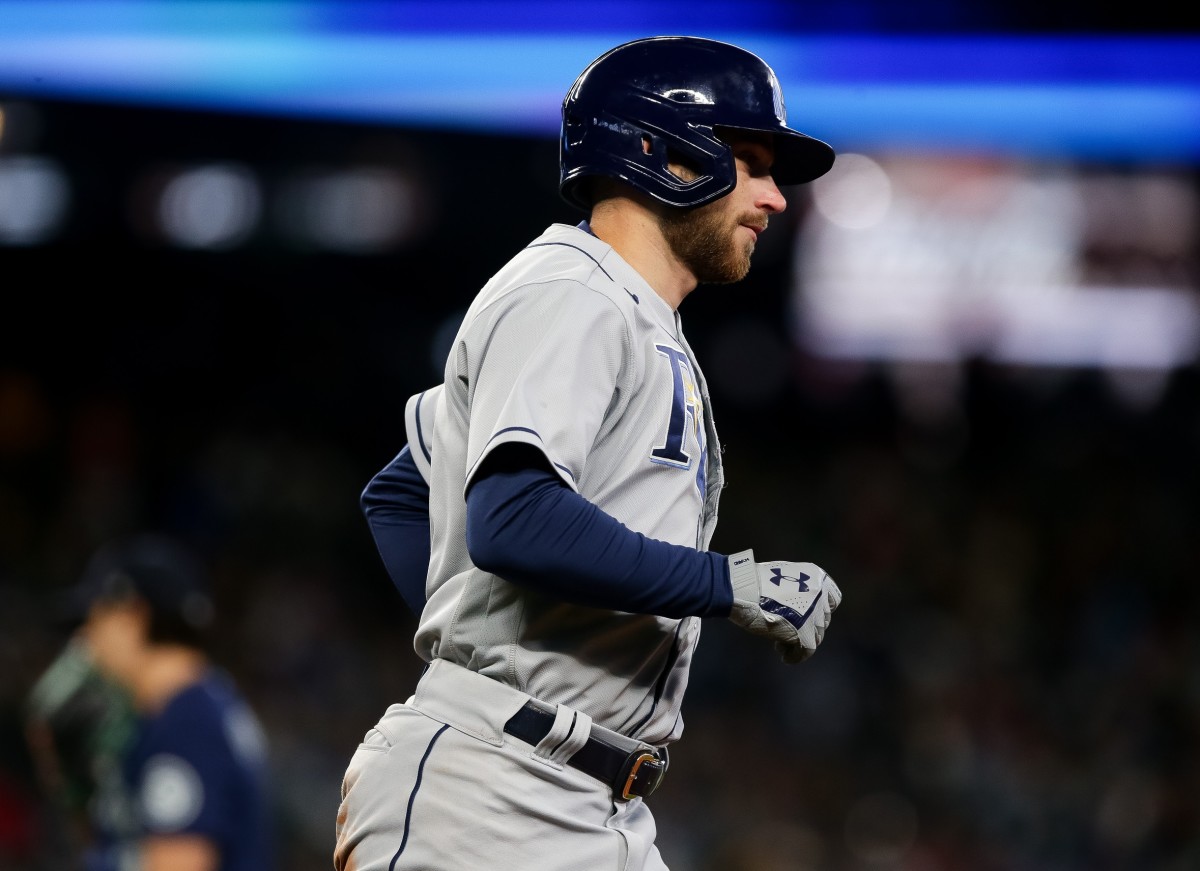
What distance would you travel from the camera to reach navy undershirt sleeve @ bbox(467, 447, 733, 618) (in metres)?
2.00

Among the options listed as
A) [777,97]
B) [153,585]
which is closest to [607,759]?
[777,97]

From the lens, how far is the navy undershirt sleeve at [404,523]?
8.32 ft

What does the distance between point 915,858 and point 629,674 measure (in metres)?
6.78

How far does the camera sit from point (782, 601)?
209cm

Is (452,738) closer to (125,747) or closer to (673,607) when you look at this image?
(673,607)

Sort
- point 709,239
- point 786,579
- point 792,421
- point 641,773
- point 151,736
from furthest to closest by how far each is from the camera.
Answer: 1. point 792,421
2. point 151,736
3. point 709,239
4. point 641,773
5. point 786,579

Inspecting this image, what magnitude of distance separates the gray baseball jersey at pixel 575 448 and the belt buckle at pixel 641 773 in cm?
4

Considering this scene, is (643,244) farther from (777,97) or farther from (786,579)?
(786,579)

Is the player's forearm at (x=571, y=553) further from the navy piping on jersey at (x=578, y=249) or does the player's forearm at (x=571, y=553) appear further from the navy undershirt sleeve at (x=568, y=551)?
the navy piping on jersey at (x=578, y=249)

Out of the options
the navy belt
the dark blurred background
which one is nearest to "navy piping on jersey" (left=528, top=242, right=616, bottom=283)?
the navy belt

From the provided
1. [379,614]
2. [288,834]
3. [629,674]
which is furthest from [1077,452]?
[629,674]

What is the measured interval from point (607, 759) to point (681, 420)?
51 cm

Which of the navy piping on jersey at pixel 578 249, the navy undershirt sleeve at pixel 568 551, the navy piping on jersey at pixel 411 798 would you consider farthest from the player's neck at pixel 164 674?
the navy undershirt sleeve at pixel 568 551

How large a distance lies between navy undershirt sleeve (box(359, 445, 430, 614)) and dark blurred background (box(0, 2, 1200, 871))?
4480 mm
